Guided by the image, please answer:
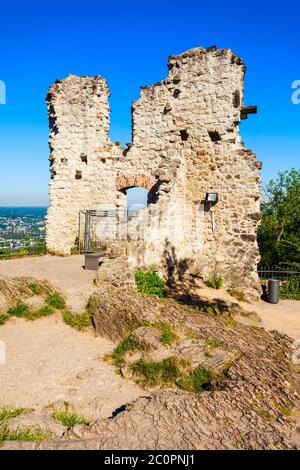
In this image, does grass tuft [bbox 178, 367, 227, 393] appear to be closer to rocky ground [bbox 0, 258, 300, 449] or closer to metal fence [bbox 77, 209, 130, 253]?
rocky ground [bbox 0, 258, 300, 449]

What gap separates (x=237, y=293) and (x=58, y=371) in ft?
18.9

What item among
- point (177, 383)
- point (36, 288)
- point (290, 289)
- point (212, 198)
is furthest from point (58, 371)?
point (290, 289)

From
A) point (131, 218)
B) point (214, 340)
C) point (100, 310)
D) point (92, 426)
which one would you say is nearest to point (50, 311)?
point (100, 310)

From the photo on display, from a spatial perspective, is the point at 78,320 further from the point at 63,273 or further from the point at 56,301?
the point at 63,273

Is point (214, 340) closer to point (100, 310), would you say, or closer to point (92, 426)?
point (100, 310)

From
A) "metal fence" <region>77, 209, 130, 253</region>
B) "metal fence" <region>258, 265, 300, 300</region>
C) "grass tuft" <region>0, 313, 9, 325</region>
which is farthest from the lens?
"metal fence" <region>77, 209, 130, 253</region>

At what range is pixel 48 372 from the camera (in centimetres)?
525

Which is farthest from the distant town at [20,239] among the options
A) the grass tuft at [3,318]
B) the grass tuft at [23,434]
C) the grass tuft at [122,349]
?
the grass tuft at [23,434]

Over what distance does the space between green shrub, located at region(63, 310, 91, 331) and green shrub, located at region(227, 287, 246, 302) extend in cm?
444

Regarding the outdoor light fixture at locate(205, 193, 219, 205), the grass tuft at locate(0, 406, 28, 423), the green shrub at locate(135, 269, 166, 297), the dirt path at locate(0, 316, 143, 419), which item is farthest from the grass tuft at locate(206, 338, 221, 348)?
the outdoor light fixture at locate(205, 193, 219, 205)

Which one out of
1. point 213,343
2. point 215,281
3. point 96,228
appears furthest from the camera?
point 96,228

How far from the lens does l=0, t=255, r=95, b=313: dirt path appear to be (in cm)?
729

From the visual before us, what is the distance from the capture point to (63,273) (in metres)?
8.80
